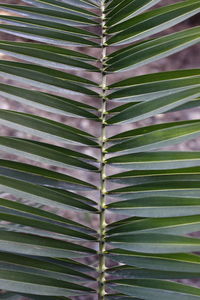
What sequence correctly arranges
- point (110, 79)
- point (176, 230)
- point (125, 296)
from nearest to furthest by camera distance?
point (176, 230) < point (125, 296) < point (110, 79)

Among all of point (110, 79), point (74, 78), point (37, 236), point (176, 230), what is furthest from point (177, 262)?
point (110, 79)

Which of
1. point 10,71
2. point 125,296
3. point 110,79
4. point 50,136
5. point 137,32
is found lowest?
point 125,296

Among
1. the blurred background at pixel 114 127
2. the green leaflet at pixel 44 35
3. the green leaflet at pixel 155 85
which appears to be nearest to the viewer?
the green leaflet at pixel 155 85

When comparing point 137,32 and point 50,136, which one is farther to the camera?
point 137,32

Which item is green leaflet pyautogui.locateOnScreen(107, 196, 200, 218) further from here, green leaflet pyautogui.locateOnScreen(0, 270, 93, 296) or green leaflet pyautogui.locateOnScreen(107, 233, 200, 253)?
green leaflet pyautogui.locateOnScreen(0, 270, 93, 296)

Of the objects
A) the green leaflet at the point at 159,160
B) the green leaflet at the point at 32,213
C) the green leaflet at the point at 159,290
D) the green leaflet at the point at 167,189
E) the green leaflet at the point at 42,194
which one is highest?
the green leaflet at the point at 159,160

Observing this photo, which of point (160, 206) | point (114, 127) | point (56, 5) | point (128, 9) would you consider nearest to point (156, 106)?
point (160, 206)

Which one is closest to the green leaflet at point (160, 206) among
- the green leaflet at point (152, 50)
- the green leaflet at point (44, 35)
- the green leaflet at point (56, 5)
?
the green leaflet at point (152, 50)

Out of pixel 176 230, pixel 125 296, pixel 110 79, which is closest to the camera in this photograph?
pixel 176 230

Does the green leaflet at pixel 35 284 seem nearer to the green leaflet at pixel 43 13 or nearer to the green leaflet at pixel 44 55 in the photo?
the green leaflet at pixel 44 55

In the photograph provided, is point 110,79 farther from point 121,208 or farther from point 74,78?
point 121,208

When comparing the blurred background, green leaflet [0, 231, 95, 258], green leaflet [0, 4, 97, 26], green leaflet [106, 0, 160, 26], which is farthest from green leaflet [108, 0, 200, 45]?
the blurred background
